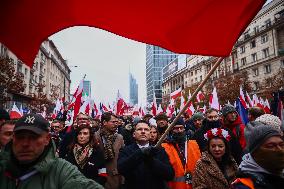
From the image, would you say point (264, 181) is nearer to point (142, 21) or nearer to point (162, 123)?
point (142, 21)

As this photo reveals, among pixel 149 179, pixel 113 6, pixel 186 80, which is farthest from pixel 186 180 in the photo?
pixel 186 80

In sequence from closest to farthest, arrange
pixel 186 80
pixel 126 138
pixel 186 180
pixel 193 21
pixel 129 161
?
pixel 193 21 < pixel 129 161 < pixel 186 180 < pixel 126 138 < pixel 186 80

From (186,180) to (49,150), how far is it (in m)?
2.49

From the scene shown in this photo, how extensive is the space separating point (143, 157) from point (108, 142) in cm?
153

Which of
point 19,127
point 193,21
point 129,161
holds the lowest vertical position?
point 129,161

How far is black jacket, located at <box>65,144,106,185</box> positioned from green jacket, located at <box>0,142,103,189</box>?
2116 mm

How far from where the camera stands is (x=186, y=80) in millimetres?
81375

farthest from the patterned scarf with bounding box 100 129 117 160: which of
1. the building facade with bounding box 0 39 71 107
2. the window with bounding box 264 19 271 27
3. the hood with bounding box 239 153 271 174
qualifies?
the window with bounding box 264 19 271 27

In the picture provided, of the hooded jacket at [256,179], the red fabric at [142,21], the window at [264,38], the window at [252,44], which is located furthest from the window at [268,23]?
the hooded jacket at [256,179]

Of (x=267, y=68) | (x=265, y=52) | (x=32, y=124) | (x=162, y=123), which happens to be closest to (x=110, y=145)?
(x=162, y=123)

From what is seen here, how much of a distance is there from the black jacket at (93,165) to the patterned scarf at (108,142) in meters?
0.34

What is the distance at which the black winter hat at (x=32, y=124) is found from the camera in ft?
6.75

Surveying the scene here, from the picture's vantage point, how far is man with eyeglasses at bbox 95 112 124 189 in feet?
15.2

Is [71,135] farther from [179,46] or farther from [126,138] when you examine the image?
[179,46]
